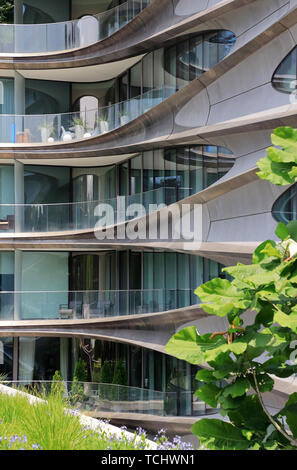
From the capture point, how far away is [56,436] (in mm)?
8328

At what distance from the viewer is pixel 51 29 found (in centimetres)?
2944

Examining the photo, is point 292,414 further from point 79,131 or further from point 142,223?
point 79,131

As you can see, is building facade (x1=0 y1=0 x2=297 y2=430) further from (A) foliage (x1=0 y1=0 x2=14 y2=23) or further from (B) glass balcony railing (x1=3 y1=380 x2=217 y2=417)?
(A) foliage (x1=0 y1=0 x2=14 y2=23)

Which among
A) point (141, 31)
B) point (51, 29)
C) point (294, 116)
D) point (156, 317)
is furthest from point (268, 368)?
point (51, 29)

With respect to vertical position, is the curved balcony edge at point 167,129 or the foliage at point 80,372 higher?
the curved balcony edge at point 167,129

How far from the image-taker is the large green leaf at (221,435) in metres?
5.99

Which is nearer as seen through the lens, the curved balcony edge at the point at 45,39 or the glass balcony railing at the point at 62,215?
the glass balcony railing at the point at 62,215

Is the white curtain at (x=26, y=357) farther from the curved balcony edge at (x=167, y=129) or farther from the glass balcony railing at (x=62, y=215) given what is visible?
the curved balcony edge at (x=167, y=129)

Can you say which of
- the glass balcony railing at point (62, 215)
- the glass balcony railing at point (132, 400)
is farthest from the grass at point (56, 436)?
the glass balcony railing at point (62, 215)

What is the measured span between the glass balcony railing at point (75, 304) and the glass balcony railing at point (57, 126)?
19.6ft

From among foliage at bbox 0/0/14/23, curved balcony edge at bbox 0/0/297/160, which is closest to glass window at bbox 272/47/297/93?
curved balcony edge at bbox 0/0/297/160

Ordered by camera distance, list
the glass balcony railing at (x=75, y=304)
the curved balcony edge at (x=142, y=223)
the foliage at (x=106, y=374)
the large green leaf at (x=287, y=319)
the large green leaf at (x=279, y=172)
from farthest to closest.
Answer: the foliage at (x=106, y=374) → the glass balcony railing at (x=75, y=304) → the curved balcony edge at (x=142, y=223) → the large green leaf at (x=279, y=172) → the large green leaf at (x=287, y=319)

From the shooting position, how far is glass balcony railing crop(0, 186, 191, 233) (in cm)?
2721

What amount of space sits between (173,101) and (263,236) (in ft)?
21.8
